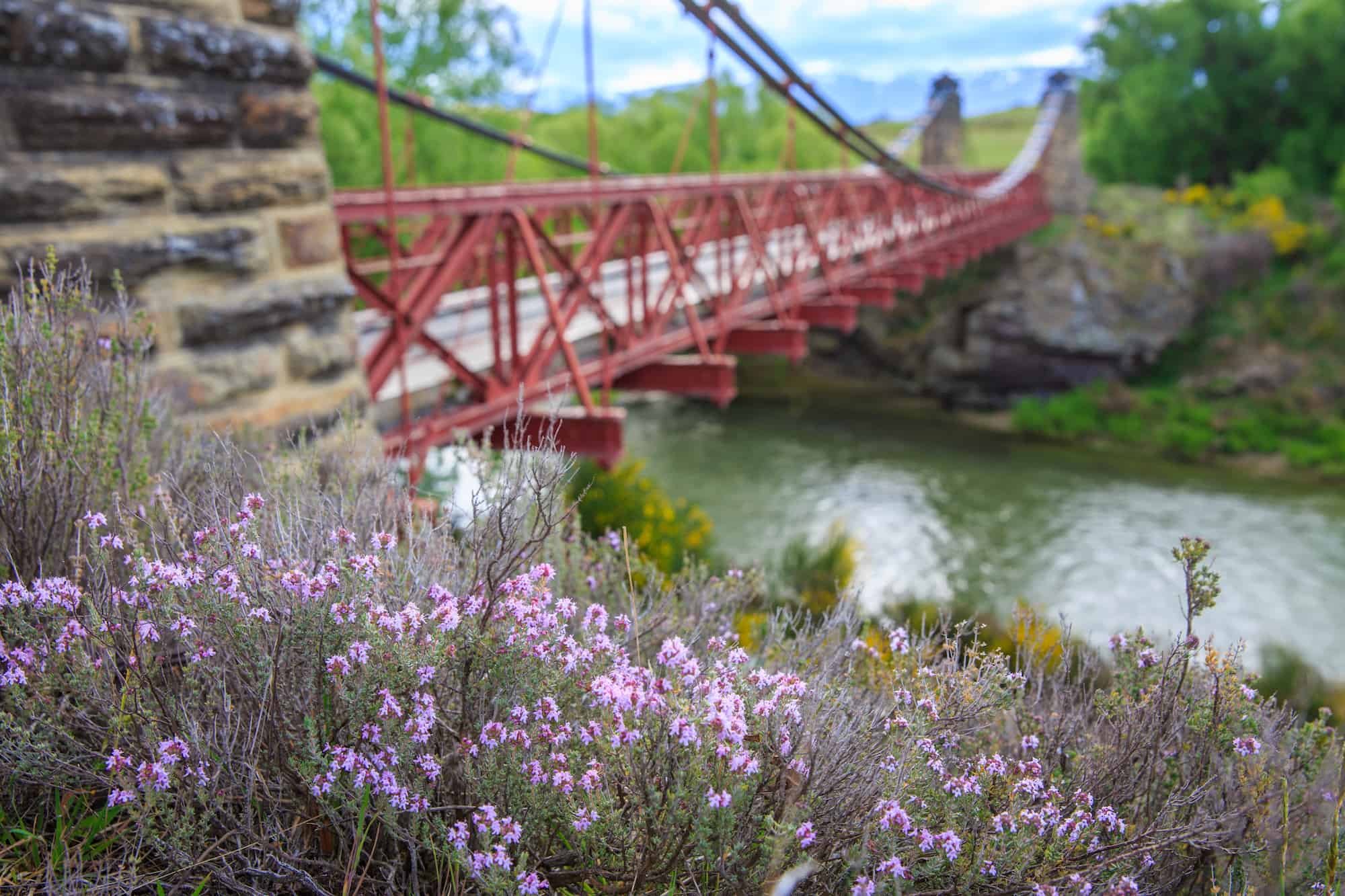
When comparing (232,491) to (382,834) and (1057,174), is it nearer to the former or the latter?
(382,834)

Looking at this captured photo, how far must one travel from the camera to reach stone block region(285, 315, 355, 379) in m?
3.28

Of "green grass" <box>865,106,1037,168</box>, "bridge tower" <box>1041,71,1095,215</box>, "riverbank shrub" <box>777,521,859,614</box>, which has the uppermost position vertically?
"green grass" <box>865,106,1037,168</box>

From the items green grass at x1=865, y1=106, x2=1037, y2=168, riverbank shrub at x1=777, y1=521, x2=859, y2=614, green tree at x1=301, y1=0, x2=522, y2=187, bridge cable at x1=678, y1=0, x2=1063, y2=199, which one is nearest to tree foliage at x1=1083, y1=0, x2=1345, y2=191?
green grass at x1=865, y1=106, x2=1037, y2=168

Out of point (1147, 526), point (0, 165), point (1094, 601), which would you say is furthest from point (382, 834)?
point (1147, 526)

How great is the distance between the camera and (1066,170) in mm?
25609

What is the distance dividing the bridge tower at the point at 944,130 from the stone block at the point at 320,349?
25766 millimetres

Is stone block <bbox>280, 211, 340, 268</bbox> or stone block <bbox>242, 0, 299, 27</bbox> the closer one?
stone block <bbox>242, 0, 299, 27</bbox>

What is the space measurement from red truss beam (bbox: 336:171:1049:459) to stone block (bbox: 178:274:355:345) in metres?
0.46

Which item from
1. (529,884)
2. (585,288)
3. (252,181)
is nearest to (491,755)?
(529,884)

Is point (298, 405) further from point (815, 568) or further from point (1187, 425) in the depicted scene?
point (1187, 425)

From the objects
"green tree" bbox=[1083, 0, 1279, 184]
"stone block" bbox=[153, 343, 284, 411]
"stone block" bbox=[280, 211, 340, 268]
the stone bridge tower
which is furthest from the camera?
"green tree" bbox=[1083, 0, 1279, 184]

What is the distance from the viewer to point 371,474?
8.12 ft

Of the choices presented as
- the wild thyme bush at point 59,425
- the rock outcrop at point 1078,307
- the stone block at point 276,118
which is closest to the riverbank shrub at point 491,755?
the wild thyme bush at point 59,425

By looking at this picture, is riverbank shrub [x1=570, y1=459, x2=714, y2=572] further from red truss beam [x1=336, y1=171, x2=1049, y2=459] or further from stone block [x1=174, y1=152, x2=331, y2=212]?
stone block [x1=174, y1=152, x2=331, y2=212]
